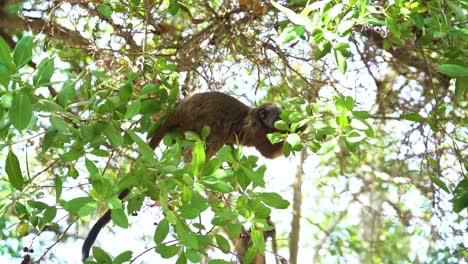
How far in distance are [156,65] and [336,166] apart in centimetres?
430

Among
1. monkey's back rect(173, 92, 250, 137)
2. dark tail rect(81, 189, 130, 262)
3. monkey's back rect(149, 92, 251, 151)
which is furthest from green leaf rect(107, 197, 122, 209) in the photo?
monkey's back rect(173, 92, 250, 137)

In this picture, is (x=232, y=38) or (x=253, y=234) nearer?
(x=253, y=234)

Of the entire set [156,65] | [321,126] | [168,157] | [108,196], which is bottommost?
[108,196]

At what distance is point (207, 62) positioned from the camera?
5039mm

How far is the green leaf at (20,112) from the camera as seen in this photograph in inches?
92.2

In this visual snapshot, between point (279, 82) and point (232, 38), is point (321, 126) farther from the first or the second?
point (279, 82)

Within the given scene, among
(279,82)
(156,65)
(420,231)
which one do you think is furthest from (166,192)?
(420,231)

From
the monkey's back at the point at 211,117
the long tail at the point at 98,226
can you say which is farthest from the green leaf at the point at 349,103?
the monkey's back at the point at 211,117

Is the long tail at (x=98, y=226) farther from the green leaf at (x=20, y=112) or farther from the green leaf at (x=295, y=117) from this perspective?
the green leaf at (x=20, y=112)

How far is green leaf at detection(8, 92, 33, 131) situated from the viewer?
7.68ft

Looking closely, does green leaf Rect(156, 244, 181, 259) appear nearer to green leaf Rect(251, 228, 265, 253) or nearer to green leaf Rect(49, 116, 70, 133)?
green leaf Rect(251, 228, 265, 253)

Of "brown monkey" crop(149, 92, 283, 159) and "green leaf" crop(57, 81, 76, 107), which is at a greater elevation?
"brown monkey" crop(149, 92, 283, 159)

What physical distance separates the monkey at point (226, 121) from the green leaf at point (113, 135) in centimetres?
164

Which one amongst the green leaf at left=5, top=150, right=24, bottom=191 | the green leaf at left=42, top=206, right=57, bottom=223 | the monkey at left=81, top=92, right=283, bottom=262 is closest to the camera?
the green leaf at left=5, top=150, right=24, bottom=191
